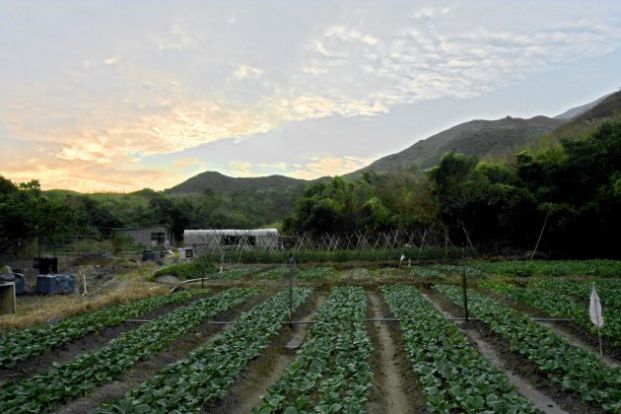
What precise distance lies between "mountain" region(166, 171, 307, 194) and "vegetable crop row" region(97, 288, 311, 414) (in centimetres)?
7444

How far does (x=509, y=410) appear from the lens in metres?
5.23

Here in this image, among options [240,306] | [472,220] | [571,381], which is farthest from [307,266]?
[571,381]

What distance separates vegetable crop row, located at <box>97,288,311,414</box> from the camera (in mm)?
5637

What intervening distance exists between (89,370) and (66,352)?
2.46m

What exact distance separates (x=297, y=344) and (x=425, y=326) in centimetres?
276

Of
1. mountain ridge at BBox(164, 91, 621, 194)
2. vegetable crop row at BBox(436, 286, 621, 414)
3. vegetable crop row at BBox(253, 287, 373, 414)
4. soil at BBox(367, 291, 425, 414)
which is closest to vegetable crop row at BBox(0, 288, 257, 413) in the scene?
vegetable crop row at BBox(253, 287, 373, 414)

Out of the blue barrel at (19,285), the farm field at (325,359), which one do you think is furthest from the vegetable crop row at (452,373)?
the blue barrel at (19,285)

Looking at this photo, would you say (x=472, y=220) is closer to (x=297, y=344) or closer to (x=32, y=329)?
(x=297, y=344)

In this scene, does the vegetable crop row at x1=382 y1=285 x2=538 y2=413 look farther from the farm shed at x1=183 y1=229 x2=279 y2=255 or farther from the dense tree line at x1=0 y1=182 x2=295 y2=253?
the farm shed at x1=183 y1=229 x2=279 y2=255

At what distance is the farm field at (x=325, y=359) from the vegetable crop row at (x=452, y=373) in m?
0.02

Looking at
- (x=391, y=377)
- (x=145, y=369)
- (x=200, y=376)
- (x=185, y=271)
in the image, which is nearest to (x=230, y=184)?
(x=185, y=271)

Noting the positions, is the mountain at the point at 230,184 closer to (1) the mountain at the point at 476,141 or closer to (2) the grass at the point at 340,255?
(1) the mountain at the point at 476,141

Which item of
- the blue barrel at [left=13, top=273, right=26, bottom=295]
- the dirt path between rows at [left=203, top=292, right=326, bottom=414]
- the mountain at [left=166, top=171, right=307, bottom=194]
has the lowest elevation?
the dirt path between rows at [left=203, top=292, right=326, bottom=414]

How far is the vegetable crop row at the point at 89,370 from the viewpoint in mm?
6027
